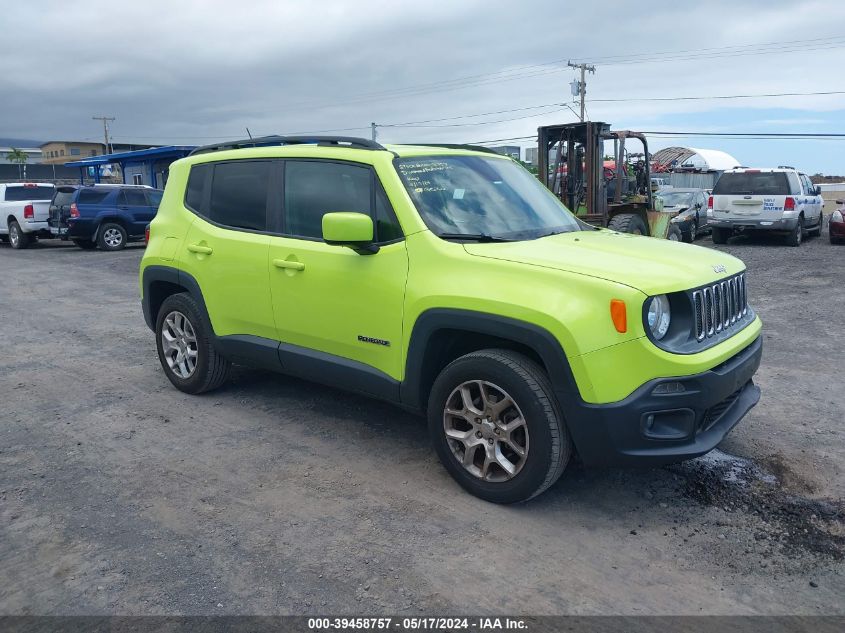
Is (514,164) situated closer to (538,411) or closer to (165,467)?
(538,411)

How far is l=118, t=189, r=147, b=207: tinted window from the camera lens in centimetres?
2016

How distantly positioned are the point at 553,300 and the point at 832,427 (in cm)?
277

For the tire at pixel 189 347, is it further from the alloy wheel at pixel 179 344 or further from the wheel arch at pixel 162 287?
the wheel arch at pixel 162 287

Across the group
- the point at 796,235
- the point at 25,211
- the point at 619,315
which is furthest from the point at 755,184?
the point at 25,211

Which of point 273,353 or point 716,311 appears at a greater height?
point 716,311

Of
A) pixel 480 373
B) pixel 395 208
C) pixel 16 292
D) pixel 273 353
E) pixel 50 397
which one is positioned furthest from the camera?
pixel 16 292

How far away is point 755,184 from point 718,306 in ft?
50.0

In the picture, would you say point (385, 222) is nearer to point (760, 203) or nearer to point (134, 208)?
point (760, 203)

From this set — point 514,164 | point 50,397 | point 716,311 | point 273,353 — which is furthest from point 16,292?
point 716,311

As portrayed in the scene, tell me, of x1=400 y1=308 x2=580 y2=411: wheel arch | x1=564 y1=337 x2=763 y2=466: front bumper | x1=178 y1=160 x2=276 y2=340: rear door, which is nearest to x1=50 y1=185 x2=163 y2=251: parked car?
x1=178 y1=160 x2=276 y2=340: rear door

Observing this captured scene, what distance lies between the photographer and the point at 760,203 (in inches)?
680

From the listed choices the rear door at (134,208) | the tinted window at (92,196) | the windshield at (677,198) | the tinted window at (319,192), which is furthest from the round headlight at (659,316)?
the tinted window at (92,196)

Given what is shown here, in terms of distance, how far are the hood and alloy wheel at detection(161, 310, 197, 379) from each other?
8.99 feet

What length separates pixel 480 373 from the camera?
3.88 meters
